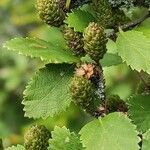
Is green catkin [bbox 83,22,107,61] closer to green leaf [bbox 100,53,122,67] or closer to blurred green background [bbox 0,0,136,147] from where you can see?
green leaf [bbox 100,53,122,67]

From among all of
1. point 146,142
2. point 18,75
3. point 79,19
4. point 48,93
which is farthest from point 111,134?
point 18,75

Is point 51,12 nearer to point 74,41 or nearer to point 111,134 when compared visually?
point 74,41

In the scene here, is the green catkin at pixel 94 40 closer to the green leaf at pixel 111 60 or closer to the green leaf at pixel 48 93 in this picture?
the green leaf at pixel 48 93

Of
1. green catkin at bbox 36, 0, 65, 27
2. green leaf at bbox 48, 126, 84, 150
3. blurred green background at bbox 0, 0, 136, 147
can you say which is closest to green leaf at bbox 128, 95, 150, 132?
green leaf at bbox 48, 126, 84, 150

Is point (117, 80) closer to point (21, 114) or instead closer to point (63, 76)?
point (21, 114)

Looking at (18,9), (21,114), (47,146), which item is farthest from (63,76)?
(18,9)
